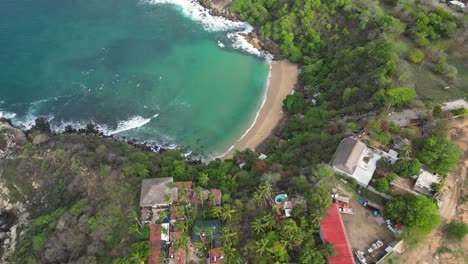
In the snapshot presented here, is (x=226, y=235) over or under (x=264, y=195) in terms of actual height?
under

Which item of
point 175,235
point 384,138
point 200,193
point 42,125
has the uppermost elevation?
point 384,138

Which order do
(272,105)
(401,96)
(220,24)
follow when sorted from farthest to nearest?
(220,24), (272,105), (401,96)

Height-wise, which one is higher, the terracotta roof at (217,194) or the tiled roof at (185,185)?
the terracotta roof at (217,194)

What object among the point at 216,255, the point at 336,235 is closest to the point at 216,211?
the point at 216,255

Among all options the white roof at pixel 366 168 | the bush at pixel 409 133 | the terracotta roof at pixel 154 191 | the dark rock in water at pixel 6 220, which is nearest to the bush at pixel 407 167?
the white roof at pixel 366 168

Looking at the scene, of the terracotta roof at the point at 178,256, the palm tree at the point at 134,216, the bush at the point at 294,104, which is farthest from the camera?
the bush at the point at 294,104

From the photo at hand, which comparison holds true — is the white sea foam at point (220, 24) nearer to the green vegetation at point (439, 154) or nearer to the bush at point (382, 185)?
the green vegetation at point (439, 154)

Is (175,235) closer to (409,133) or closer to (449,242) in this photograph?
(449,242)

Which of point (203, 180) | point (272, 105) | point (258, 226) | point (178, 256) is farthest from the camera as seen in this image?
point (272, 105)
